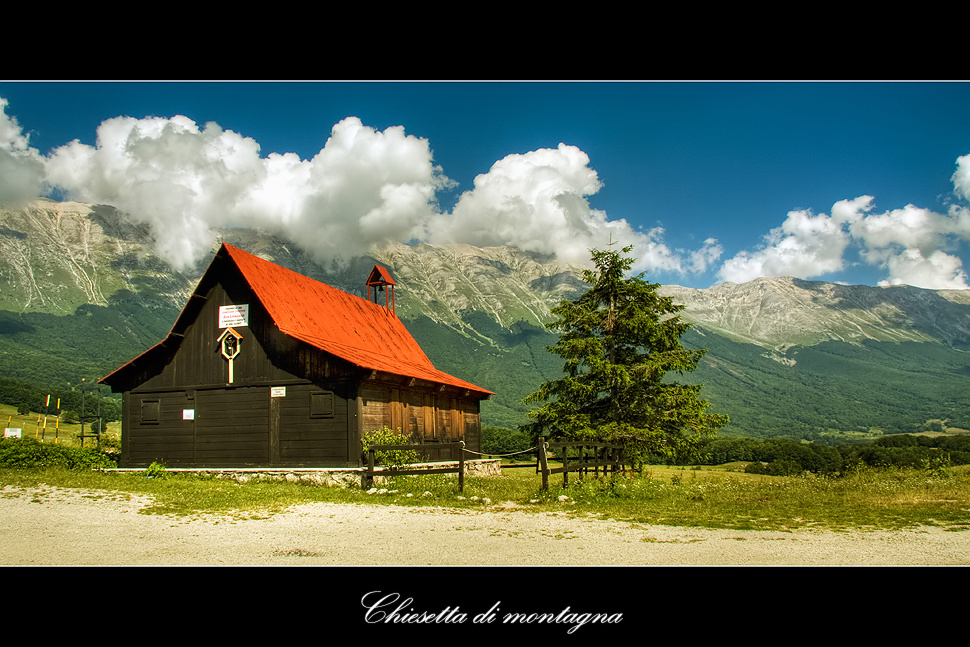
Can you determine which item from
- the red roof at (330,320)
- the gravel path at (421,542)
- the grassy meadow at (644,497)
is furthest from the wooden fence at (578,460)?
the red roof at (330,320)

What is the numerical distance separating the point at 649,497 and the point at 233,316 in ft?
54.0

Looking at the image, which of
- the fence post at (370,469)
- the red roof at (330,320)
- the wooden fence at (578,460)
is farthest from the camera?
the red roof at (330,320)

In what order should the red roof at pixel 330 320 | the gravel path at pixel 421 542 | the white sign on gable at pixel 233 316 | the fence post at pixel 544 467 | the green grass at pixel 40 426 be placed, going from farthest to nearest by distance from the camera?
1. the green grass at pixel 40 426
2. the white sign on gable at pixel 233 316
3. the red roof at pixel 330 320
4. the fence post at pixel 544 467
5. the gravel path at pixel 421 542

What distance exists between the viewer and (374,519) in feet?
45.7

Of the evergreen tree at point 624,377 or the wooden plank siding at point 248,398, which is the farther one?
the evergreen tree at point 624,377

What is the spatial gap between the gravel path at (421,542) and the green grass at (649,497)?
1.21 meters

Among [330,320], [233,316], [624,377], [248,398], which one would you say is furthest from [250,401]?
[624,377]

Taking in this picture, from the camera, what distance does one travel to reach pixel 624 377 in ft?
81.7

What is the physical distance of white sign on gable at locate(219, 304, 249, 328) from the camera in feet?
82.0

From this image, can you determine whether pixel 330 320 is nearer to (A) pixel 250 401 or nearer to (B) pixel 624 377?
(A) pixel 250 401

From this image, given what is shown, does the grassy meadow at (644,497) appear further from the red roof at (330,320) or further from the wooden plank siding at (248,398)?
the red roof at (330,320)

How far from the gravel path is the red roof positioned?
946 centimetres

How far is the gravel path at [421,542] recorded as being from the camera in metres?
9.15

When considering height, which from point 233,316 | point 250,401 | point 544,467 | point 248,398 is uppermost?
point 233,316
